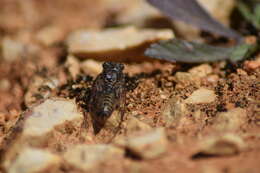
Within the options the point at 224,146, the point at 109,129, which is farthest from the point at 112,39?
the point at 224,146

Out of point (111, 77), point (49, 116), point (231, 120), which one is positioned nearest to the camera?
point (231, 120)

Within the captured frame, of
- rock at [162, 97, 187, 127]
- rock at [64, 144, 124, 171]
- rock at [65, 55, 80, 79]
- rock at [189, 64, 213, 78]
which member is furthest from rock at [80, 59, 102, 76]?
rock at [64, 144, 124, 171]

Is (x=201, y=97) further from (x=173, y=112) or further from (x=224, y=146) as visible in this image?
(x=224, y=146)

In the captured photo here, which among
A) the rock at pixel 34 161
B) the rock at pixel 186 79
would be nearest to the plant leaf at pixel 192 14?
the rock at pixel 186 79

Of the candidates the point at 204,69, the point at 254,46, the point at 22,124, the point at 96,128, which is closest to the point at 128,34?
the point at 204,69

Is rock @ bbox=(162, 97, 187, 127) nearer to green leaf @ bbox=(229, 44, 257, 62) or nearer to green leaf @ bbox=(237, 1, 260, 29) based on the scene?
green leaf @ bbox=(229, 44, 257, 62)

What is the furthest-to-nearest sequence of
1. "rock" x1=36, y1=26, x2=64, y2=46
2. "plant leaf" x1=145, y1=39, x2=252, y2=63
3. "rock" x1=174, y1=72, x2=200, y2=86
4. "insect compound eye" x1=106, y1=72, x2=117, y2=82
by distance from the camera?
"rock" x1=36, y1=26, x2=64, y2=46 → "plant leaf" x1=145, y1=39, x2=252, y2=63 → "rock" x1=174, y1=72, x2=200, y2=86 → "insect compound eye" x1=106, y1=72, x2=117, y2=82
